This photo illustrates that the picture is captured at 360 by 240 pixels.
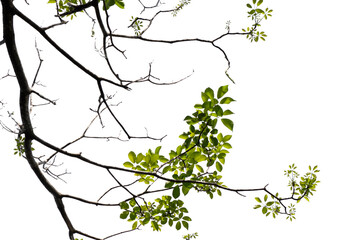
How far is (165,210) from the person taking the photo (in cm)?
308

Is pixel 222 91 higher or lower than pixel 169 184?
higher

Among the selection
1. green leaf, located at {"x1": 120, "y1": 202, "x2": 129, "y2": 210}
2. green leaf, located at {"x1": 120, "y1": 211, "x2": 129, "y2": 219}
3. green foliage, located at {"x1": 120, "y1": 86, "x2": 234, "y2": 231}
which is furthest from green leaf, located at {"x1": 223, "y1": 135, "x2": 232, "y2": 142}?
green leaf, located at {"x1": 120, "y1": 211, "x2": 129, "y2": 219}

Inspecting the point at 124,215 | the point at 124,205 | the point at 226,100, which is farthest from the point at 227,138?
the point at 124,215

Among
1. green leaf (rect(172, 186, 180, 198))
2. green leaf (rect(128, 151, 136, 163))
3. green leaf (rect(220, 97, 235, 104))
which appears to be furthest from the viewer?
green leaf (rect(128, 151, 136, 163))

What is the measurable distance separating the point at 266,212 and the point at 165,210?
117cm

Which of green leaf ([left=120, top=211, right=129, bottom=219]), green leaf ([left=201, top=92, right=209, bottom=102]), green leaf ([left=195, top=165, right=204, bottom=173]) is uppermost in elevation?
green leaf ([left=201, top=92, right=209, bottom=102])

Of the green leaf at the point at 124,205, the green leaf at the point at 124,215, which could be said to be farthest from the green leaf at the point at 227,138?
the green leaf at the point at 124,215

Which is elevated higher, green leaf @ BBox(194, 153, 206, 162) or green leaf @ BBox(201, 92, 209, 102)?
green leaf @ BBox(201, 92, 209, 102)

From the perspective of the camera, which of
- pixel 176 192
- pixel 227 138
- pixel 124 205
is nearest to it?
pixel 176 192

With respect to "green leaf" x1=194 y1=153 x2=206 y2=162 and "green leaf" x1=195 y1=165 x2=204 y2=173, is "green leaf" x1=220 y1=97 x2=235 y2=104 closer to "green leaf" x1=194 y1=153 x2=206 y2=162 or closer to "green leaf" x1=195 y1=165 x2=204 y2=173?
"green leaf" x1=194 y1=153 x2=206 y2=162

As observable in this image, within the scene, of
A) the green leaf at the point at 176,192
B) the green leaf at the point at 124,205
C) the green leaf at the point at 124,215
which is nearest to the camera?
the green leaf at the point at 176,192

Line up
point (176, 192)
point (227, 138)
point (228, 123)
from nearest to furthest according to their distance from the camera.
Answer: point (228, 123) → point (176, 192) → point (227, 138)

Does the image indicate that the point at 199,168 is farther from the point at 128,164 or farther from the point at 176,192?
the point at 128,164

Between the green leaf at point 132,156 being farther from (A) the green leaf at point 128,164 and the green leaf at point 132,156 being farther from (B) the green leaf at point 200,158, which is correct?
(B) the green leaf at point 200,158
